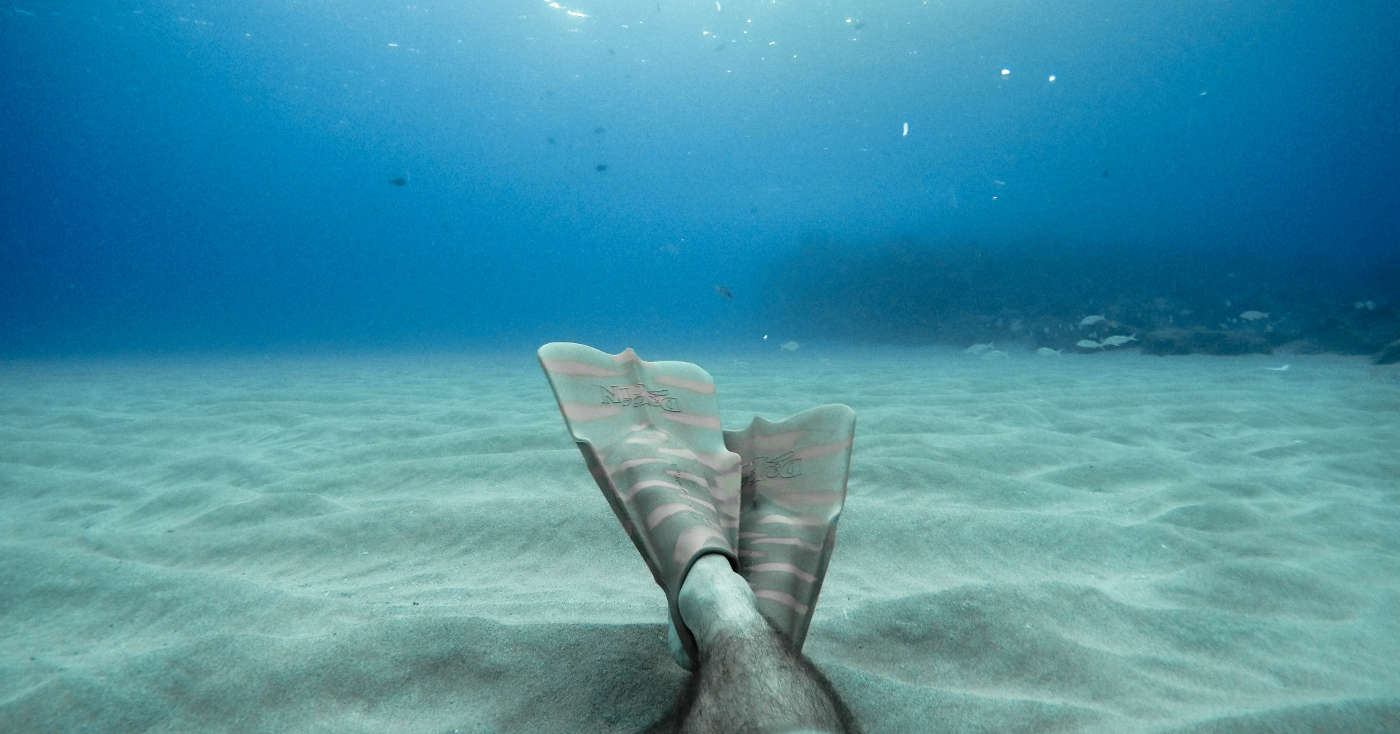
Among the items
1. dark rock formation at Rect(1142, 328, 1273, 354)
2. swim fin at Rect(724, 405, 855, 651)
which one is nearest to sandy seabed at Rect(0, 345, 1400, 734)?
swim fin at Rect(724, 405, 855, 651)

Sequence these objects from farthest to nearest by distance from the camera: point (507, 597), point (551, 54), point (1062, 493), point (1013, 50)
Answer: point (551, 54) < point (1013, 50) < point (1062, 493) < point (507, 597)

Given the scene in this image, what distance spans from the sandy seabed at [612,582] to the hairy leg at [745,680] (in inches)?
14.3

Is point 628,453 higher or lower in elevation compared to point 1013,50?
lower

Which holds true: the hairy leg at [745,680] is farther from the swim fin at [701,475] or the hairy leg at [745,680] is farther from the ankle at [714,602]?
the swim fin at [701,475]

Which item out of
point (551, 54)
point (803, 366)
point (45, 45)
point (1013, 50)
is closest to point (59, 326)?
point (45, 45)

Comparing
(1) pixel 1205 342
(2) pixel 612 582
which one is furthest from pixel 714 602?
(1) pixel 1205 342

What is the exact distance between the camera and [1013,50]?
32281 millimetres

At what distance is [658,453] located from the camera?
144 centimetres

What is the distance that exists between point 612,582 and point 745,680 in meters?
1.19

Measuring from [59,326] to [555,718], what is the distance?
50634 mm

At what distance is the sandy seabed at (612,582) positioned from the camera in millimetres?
1265

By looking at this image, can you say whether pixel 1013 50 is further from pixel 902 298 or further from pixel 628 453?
pixel 628 453

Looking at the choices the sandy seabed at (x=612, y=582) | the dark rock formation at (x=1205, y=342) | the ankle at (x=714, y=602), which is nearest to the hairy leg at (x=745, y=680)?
the ankle at (x=714, y=602)

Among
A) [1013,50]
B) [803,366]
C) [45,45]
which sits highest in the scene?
[45,45]
